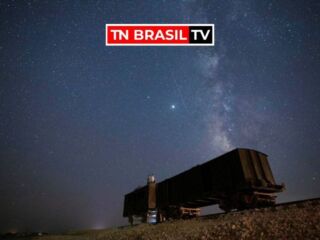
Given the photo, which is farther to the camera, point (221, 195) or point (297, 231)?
point (221, 195)

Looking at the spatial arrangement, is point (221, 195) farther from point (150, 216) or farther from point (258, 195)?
point (150, 216)

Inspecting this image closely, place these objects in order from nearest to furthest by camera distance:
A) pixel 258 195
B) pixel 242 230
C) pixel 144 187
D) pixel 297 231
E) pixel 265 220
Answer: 1. pixel 297 231
2. pixel 242 230
3. pixel 265 220
4. pixel 258 195
5. pixel 144 187

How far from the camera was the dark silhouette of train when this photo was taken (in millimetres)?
10414

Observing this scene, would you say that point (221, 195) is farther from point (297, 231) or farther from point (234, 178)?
point (297, 231)

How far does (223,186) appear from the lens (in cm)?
1112

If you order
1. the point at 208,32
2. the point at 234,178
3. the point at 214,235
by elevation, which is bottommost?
the point at 214,235

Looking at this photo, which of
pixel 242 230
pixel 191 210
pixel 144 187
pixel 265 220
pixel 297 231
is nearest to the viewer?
pixel 297 231

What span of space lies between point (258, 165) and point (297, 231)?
680 cm

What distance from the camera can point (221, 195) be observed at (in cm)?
1159

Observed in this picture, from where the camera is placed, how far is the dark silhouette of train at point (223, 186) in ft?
34.2

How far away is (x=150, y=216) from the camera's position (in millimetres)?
17312

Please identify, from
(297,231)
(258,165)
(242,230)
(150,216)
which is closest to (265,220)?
(242,230)

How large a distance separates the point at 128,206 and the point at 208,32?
16.2 metres

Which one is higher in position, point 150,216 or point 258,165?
point 258,165
